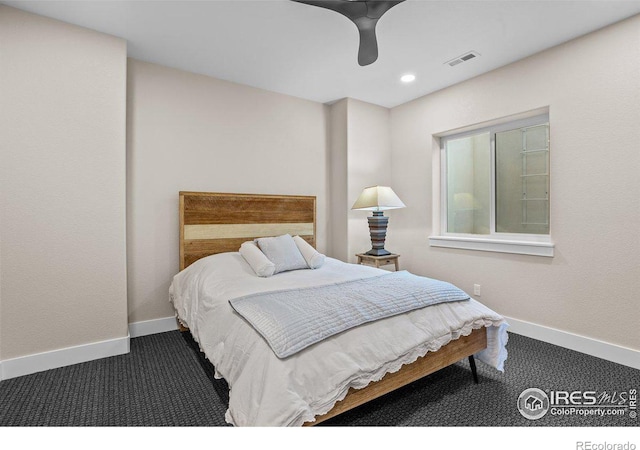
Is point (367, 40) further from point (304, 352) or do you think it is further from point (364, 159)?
point (364, 159)

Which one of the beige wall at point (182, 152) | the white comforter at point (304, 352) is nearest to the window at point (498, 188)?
the white comforter at point (304, 352)

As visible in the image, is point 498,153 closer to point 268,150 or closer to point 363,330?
point 268,150

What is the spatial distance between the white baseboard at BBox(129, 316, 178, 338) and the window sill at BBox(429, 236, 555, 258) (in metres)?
2.95

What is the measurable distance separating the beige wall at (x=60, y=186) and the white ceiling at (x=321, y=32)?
→ 0.83ft

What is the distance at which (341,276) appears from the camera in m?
2.62

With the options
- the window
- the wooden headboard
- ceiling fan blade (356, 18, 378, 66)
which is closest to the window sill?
the window

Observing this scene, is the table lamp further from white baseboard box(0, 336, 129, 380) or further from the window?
white baseboard box(0, 336, 129, 380)

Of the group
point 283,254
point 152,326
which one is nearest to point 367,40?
point 283,254

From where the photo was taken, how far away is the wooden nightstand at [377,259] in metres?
3.72

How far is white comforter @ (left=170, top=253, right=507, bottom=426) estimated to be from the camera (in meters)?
1.33

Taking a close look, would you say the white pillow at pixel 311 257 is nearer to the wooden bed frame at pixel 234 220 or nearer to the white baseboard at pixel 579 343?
the wooden bed frame at pixel 234 220

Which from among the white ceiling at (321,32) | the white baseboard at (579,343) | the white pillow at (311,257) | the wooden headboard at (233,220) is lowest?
the white baseboard at (579,343)

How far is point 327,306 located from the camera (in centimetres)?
173

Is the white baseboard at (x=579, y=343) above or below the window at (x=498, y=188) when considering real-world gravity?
below
